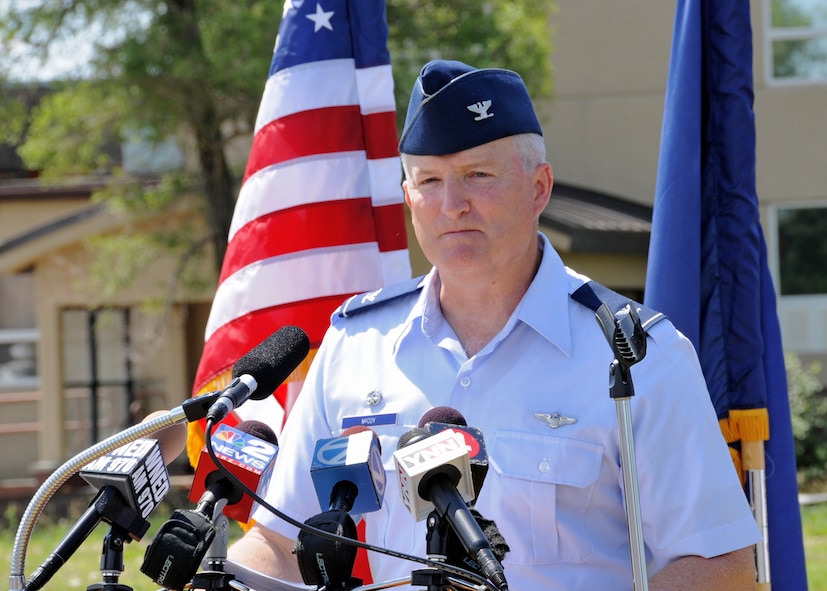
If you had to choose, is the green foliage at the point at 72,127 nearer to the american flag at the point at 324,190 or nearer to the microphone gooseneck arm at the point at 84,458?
the american flag at the point at 324,190

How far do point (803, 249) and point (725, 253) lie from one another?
38.3 ft

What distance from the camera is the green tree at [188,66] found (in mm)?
10336

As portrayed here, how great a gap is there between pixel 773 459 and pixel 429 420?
5.92 feet

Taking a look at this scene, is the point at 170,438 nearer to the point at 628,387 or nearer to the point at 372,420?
the point at 372,420

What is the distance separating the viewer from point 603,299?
260 cm

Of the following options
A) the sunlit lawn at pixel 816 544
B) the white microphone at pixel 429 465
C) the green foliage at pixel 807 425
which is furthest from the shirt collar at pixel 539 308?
the green foliage at pixel 807 425

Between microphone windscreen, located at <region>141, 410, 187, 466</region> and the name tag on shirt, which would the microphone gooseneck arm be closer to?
microphone windscreen, located at <region>141, 410, 187, 466</region>

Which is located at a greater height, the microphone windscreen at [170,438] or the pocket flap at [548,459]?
the microphone windscreen at [170,438]

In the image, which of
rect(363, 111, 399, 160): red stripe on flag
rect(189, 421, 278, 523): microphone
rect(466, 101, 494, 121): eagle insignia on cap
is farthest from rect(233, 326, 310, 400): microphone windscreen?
rect(363, 111, 399, 160): red stripe on flag

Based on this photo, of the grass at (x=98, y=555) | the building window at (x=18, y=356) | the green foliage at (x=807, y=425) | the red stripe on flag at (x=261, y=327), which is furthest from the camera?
the building window at (x=18, y=356)

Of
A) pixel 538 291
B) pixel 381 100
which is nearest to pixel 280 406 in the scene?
pixel 381 100

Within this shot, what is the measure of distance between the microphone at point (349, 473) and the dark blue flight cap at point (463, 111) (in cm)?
84

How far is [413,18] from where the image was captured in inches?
426

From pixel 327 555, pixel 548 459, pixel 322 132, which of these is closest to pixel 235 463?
pixel 327 555
